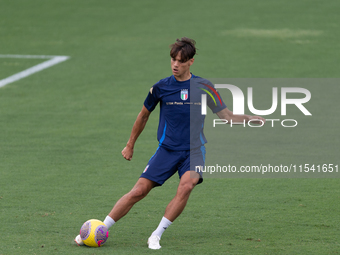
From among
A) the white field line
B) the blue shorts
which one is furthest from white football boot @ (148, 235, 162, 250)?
the white field line

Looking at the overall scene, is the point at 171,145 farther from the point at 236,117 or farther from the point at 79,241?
the point at 79,241

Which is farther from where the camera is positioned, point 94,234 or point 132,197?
point 132,197

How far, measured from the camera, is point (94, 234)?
605 centimetres

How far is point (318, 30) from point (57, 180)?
54.4 ft

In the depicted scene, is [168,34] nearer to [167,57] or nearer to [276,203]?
[167,57]

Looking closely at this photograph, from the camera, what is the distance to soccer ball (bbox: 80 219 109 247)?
605 centimetres

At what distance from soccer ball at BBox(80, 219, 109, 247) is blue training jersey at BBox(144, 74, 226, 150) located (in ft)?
3.72

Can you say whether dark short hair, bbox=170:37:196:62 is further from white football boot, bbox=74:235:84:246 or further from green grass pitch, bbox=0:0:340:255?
white football boot, bbox=74:235:84:246

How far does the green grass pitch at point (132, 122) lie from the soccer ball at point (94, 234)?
0.27 ft

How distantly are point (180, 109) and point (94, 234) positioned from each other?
1.62 meters

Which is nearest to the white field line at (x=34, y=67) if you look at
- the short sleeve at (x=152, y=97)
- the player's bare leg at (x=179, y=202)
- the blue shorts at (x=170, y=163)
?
the short sleeve at (x=152, y=97)

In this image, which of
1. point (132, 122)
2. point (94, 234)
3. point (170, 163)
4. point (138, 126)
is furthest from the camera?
point (132, 122)

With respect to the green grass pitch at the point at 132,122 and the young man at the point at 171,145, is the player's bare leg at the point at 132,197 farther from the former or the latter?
the green grass pitch at the point at 132,122

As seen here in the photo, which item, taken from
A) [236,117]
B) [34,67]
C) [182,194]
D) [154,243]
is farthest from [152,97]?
[34,67]
